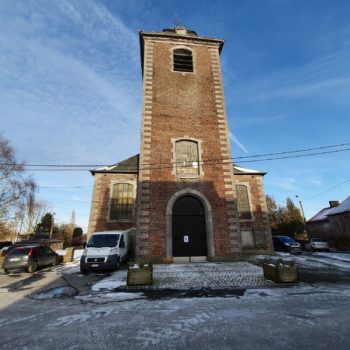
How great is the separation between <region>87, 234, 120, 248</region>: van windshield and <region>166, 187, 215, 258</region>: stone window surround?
2785 millimetres

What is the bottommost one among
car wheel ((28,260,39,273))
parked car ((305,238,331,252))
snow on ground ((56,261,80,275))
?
snow on ground ((56,261,80,275))

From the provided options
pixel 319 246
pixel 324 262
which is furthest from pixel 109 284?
pixel 319 246

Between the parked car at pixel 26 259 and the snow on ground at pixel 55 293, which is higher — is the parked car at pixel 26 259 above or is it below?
above

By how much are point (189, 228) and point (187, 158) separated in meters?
4.32

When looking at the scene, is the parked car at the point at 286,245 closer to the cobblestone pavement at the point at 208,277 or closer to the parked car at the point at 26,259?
the cobblestone pavement at the point at 208,277

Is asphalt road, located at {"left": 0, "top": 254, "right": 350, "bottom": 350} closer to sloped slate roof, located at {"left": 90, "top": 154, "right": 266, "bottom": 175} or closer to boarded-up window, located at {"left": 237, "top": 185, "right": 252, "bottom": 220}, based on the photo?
sloped slate roof, located at {"left": 90, "top": 154, "right": 266, "bottom": 175}

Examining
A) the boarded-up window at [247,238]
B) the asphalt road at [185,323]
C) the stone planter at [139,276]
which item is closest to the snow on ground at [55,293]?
the asphalt road at [185,323]

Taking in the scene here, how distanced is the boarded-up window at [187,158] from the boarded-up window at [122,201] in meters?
6.66

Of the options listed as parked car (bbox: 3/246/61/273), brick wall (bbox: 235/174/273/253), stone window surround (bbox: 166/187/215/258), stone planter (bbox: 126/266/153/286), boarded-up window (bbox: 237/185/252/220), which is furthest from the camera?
boarded-up window (bbox: 237/185/252/220)

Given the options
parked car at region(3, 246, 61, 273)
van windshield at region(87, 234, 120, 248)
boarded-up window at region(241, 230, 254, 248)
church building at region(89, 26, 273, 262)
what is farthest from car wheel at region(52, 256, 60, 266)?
boarded-up window at region(241, 230, 254, 248)

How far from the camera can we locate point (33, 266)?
484 inches

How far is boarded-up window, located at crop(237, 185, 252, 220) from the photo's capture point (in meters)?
20.3

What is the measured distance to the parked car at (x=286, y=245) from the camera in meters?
21.2

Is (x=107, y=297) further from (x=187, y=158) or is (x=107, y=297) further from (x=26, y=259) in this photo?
(x=187, y=158)
